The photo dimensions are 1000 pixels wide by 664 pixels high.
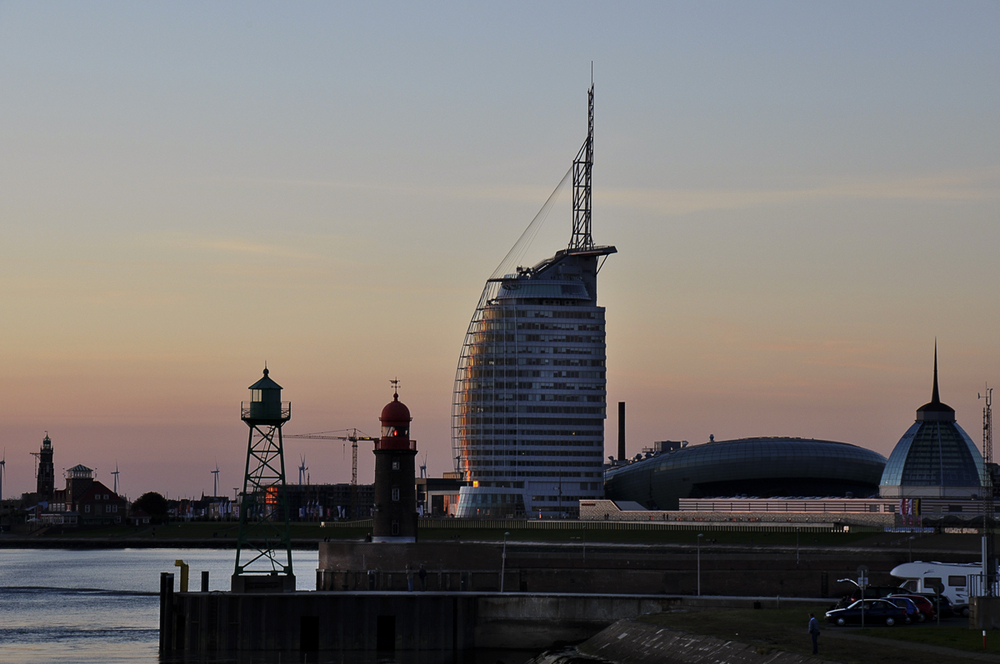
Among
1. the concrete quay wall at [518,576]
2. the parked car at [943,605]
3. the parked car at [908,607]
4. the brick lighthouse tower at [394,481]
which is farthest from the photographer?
the brick lighthouse tower at [394,481]

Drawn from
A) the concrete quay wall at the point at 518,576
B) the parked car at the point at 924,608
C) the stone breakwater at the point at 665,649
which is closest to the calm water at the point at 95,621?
the stone breakwater at the point at 665,649

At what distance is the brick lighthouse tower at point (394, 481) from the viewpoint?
9762 centimetres

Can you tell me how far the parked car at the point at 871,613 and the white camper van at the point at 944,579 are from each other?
28.8 feet

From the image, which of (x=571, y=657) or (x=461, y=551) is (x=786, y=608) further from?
(x=461, y=551)

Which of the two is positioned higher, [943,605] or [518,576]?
[943,605]

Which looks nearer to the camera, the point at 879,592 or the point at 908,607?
the point at 908,607

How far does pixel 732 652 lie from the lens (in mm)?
58344

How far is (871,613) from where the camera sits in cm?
6575

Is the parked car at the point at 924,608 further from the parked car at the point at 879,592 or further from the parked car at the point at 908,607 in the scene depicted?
the parked car at the point at 879,592

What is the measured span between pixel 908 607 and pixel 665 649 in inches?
466

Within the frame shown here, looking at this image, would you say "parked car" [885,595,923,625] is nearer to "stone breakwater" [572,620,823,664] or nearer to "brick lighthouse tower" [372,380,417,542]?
"stone breakwater" [572,620,823,664]

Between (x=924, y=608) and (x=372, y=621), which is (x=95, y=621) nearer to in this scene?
(x=372, y=621)

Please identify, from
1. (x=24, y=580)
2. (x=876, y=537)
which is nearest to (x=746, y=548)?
(x=876, y=537)

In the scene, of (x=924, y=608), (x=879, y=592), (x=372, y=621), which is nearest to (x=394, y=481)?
(x=372, y=621)
